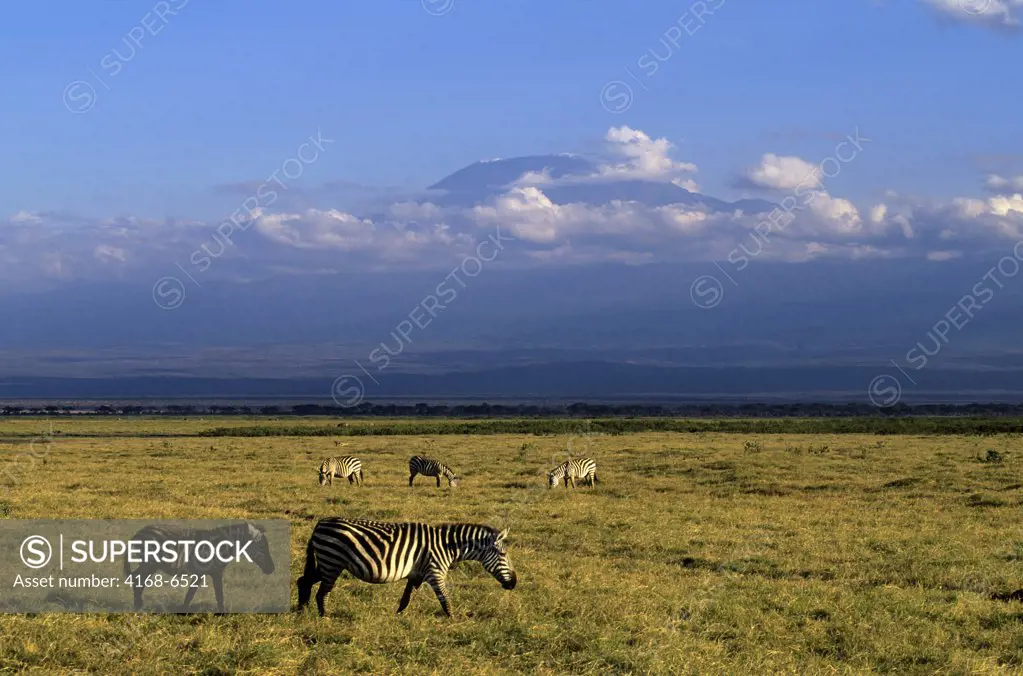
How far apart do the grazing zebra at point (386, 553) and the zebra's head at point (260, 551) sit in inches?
45.5

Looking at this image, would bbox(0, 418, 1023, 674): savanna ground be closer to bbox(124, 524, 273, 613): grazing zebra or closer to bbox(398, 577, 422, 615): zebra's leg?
bbox(398, 577, 422, 615): zebra's leg

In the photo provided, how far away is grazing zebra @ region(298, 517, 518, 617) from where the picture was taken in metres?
10.5

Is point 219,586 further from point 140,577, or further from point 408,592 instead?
point 408,592

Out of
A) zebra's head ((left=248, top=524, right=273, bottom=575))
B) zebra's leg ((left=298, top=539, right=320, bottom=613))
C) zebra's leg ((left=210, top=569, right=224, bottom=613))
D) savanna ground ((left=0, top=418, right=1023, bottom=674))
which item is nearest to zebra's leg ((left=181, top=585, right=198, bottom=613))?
zebra's leg ((left=210, top=569, right=224, bottom=613))

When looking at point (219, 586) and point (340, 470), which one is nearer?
point (219, 586)

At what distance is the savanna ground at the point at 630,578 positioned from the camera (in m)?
9.43

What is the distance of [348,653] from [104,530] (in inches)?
333

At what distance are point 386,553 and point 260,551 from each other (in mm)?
2328

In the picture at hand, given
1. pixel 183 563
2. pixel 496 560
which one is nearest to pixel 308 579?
pixel 183 563

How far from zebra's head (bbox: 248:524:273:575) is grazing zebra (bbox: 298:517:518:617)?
1.16 m

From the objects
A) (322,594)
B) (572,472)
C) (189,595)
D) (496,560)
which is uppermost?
(496,560)

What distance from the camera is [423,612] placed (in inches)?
438

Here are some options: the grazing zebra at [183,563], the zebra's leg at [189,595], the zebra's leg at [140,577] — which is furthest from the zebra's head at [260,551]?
the zebra's leg at [140,577]

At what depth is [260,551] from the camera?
39.5 ft
